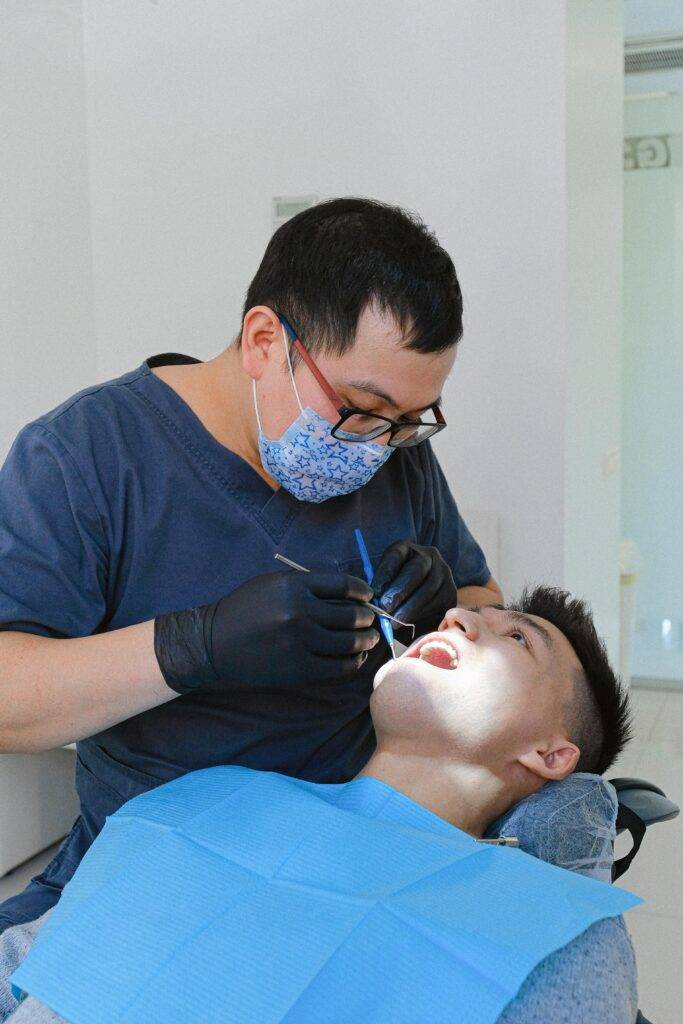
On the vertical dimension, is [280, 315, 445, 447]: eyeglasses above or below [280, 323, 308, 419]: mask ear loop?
below

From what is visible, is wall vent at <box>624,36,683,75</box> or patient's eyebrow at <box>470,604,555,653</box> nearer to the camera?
patient's eyebrow at <box>470,604,555,653</box>

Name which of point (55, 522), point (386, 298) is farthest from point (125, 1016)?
point (386, 298)

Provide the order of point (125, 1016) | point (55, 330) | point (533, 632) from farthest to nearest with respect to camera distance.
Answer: point (55, 330)
point (533, 632)
point (125, 1016)

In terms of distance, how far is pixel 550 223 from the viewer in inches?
104

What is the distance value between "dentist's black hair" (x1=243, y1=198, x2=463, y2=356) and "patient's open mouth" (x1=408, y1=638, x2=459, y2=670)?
17.0 inches

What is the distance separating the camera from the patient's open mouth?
1.43m

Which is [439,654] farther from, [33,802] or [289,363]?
[33,802]

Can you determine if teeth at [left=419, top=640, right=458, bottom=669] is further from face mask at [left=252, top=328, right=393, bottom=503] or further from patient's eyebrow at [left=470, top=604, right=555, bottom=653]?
face mask at [left=252, top=328, right=393, bottom=503]

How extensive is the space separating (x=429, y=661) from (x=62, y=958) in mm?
633

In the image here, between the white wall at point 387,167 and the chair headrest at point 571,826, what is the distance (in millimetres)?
1497

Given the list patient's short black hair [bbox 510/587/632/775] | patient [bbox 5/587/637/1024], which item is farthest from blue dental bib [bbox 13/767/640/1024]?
patient's short black hair [bbox 510/587/632/775]

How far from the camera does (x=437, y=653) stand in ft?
4.77

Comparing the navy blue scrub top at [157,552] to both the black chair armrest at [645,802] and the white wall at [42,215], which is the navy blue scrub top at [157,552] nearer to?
the black chair armrest at [645,802]

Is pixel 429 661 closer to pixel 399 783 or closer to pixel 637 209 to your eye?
pixel 399 783
